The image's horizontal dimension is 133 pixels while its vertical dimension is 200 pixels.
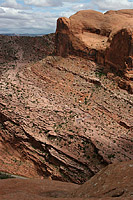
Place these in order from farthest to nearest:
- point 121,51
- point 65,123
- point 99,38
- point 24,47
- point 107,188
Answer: point 24,47 < point 99,38 < point 121,51 < point 65,123 < point 107,188

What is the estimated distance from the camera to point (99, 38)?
922 inches

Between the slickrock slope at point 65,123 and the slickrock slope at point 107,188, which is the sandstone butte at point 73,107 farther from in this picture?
the slickrock slope at point 107,188

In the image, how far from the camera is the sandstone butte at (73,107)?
15.6m

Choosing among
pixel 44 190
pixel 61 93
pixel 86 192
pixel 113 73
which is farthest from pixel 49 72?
pixel 86 192

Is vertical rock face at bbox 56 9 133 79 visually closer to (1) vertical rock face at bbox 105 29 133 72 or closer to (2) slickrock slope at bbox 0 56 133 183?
(1) vertical rock face at bbox 105 29 133 72

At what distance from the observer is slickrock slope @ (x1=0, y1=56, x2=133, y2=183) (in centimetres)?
1547

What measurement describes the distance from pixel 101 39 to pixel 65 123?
11.6 meters

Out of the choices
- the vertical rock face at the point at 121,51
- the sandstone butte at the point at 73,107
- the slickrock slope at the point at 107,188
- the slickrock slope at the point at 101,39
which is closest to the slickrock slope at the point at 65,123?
the sandstone butte at the point at 73,107

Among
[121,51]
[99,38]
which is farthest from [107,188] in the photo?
[99,38]

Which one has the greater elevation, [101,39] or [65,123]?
[101,39]

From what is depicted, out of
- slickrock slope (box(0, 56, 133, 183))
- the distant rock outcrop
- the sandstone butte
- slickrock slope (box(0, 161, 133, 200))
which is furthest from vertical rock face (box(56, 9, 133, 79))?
the distant rock outcrop

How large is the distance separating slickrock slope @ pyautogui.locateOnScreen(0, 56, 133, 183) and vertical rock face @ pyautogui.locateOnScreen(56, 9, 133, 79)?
A: 1.36 meters

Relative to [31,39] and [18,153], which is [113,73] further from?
[31,39]

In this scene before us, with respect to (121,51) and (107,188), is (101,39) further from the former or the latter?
(107,188)
